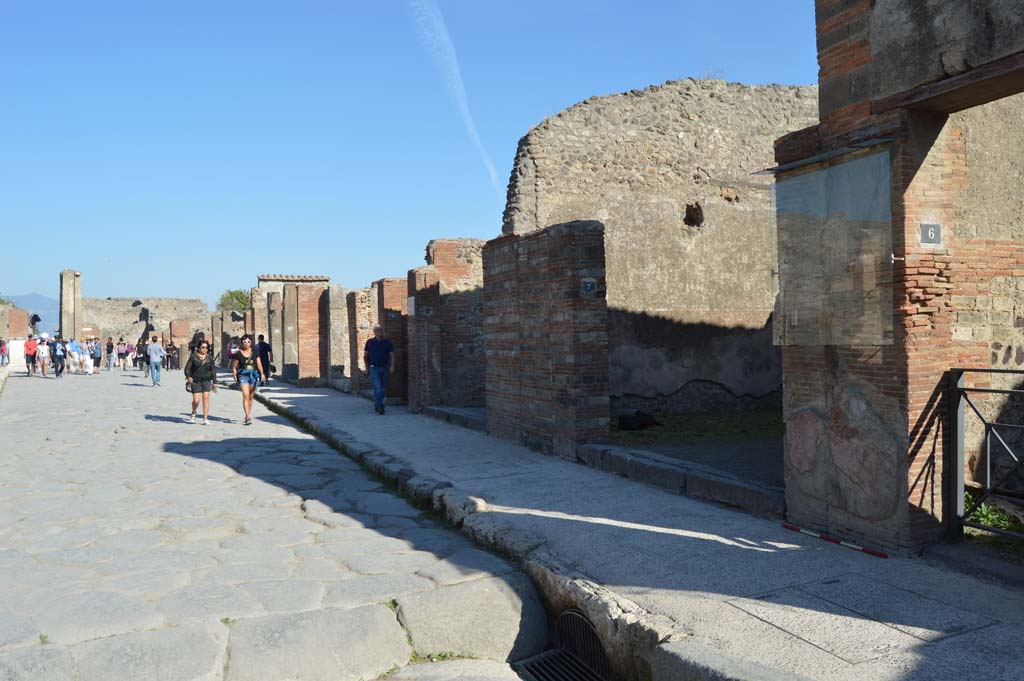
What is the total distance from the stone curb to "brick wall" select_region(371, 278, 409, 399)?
20.2 feet

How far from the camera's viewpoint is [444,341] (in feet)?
37.7

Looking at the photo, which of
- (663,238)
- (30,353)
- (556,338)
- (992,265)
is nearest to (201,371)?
(556,338)

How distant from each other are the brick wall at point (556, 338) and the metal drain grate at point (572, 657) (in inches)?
139

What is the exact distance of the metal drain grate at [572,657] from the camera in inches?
138

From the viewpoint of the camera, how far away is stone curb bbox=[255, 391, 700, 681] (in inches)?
127

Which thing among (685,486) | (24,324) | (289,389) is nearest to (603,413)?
(685,486)

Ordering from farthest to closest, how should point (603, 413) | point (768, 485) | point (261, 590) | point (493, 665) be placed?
point (603, 413) → point (768, 485) → point (261, 590) → point (493, 665)

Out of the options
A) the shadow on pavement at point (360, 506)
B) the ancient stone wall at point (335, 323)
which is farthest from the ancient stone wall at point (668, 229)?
the ancient stone wall at point (335, 323)

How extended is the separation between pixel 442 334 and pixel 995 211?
7935 millimetres

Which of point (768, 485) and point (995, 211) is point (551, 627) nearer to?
point (768, 485)

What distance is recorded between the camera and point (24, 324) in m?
43.0

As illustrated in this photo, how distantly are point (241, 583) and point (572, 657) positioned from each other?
1.69 m

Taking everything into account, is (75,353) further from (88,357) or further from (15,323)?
(15,323)

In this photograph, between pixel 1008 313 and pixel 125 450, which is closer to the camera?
pixel 1008 313
